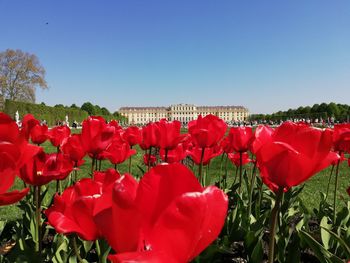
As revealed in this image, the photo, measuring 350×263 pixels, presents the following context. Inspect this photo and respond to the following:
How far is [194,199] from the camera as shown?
1.78 feet

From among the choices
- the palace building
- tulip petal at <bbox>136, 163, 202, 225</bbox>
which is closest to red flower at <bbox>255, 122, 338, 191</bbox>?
A: tulip petal at <bbox>136, 163, 202, 225</bbox>

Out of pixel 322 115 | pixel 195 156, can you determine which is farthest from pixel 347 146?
pixel 322 115

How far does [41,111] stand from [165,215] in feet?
178

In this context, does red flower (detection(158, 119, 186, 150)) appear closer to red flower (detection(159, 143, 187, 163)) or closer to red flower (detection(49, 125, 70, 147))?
red flower (detection(159, 143, 187, 163))

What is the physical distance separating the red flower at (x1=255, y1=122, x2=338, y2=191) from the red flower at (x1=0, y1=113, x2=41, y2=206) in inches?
25.6

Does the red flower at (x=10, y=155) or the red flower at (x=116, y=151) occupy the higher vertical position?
the red flower at (x=10, y=155)

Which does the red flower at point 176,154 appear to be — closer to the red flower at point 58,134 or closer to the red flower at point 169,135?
the red flower at point 169,135

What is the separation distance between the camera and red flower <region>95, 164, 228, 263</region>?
549mm

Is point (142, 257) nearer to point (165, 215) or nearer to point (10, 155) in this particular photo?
point (165, 215)

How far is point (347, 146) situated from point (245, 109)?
149075 millimetres

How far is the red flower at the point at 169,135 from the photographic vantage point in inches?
96.3

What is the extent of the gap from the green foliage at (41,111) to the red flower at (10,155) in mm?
44107

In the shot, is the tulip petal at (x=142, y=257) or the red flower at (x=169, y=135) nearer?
the tulip petal at (x=142, y=257)

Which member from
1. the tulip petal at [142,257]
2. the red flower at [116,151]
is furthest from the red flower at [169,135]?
the tulip petal at [142,257]
